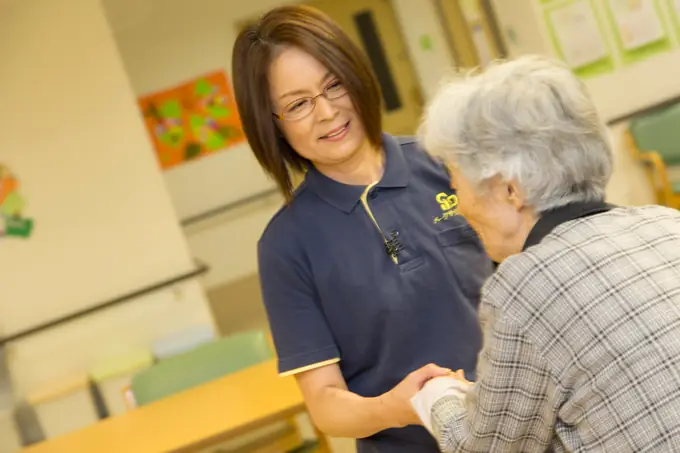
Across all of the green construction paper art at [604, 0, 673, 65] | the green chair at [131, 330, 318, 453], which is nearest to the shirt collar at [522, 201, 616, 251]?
the green chair at [131, 330, 318, 453]

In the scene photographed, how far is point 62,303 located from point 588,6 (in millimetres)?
3600

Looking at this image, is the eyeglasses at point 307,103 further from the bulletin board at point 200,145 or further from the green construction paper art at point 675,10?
the bulletin board at point 200,145

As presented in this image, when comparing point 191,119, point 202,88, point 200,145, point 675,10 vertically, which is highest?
point 202,88

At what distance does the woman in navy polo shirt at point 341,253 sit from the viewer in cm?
142

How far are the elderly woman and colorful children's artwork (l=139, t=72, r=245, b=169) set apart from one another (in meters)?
5.58

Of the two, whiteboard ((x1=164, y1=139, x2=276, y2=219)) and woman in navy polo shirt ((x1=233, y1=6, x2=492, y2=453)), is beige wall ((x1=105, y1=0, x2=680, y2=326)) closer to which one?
whiteboard ((x1=164, y1=139, x2=276, y2=219))

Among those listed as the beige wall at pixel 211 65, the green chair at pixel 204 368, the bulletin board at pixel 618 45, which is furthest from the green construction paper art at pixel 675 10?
the green chair at pixel 204 368

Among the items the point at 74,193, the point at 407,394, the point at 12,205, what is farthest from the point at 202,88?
the point at 407,394

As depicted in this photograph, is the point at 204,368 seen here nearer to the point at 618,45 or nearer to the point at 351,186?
the point at 351,186

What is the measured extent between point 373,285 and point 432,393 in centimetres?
27

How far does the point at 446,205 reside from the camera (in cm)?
155

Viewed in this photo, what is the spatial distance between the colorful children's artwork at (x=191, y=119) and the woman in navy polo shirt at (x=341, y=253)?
5.20m

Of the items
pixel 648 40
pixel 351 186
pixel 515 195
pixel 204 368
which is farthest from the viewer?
pixel 648 40

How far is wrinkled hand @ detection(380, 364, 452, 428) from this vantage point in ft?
4.24
